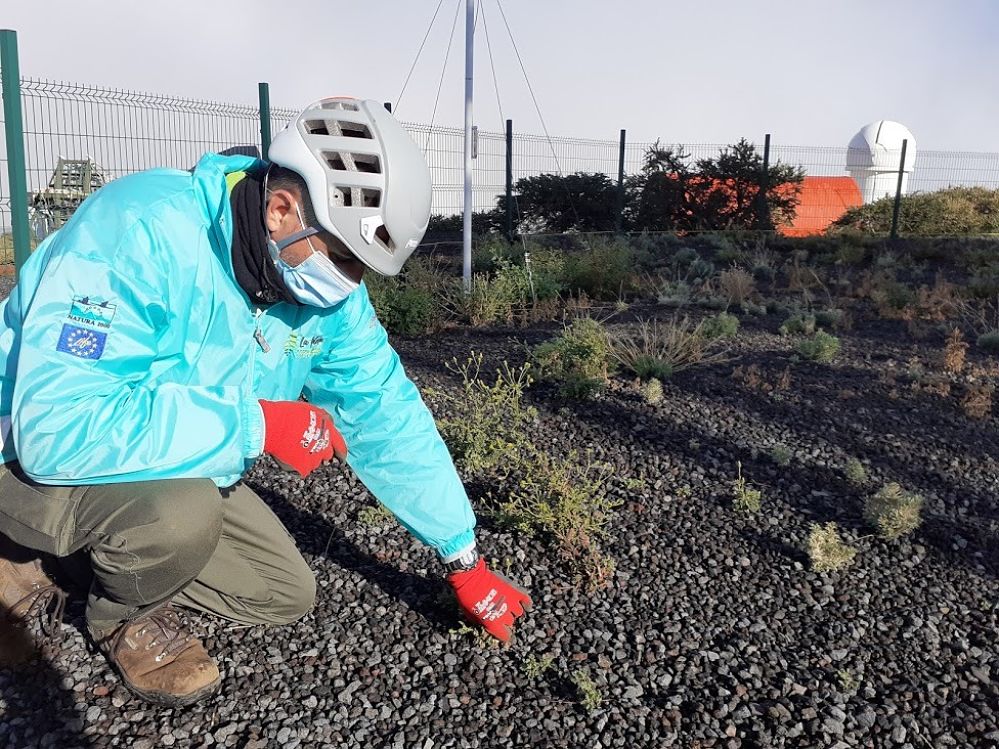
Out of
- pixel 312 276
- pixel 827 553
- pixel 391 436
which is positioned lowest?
pixel 827 553

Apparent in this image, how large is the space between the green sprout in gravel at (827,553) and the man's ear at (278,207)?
7.23 feet

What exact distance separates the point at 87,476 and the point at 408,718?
108 cm

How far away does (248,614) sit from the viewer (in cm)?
Answer: 291

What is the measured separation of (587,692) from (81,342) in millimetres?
1621

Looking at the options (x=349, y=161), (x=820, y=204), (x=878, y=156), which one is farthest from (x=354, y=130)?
(x=878, y=156)

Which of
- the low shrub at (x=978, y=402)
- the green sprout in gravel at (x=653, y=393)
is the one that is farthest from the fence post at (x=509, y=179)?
the low shrub at (x=978, y=402)

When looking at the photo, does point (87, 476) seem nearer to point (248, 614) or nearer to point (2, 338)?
point (2, 338)

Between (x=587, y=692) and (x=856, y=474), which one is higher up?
(x=856, y=474)

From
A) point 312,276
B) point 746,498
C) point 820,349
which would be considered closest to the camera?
point 312,276

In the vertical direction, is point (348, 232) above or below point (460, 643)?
above

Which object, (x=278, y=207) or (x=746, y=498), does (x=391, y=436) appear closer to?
(x=278, y=207)

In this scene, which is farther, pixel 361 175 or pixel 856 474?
pixel 856 474

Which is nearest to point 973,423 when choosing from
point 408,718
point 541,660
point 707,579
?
point 707,579

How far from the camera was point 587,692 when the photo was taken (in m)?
2.56
